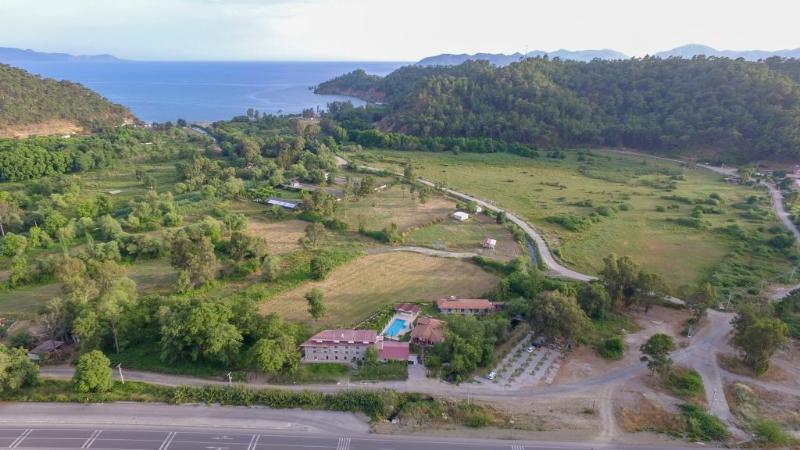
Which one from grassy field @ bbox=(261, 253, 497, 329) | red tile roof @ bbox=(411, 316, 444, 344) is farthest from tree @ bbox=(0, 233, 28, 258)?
red tile roof @ bbox=(411, 316, 444, 344)

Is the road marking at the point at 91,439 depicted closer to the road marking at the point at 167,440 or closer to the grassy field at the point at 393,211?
the road marking at the point at 167,440

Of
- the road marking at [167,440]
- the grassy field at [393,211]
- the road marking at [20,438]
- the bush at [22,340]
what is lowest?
the road marking at [20,438]

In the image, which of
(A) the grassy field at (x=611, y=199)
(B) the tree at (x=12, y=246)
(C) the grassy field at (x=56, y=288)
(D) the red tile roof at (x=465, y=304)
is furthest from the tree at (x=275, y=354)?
(B) the tree at (x=12, y=246)

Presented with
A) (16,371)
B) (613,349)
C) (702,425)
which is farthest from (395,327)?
(16,371)

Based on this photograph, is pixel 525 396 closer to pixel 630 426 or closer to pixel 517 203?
pixel 630 426

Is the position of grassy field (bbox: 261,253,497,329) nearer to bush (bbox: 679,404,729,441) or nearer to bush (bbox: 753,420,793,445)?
bush (bbox: 679,404,729,441)

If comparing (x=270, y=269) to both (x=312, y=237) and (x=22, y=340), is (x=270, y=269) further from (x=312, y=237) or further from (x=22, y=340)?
(x=22, y=340)
